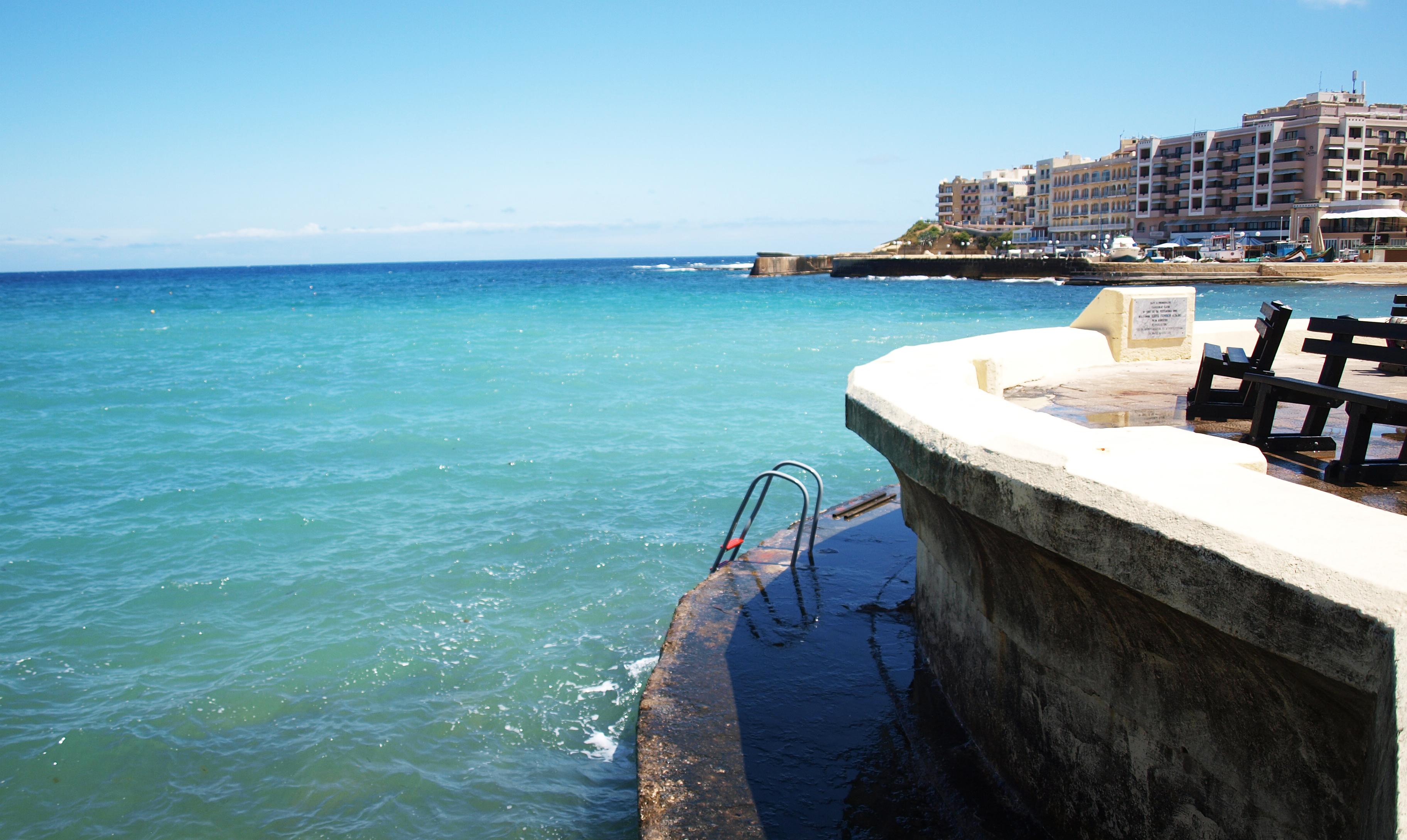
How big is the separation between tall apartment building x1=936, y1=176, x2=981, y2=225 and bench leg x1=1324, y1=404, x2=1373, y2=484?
6153 inches

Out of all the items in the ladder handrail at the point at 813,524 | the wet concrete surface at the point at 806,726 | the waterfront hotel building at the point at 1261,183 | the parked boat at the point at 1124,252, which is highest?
the waterfront hotel building at the point at 1261,183

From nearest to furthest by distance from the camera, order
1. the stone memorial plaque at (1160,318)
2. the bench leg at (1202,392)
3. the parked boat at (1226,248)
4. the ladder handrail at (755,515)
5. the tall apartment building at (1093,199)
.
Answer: the bench leg at (1202,392), the ladder handrail at (755,515), the stone memorial plaque at (1160,318), the parked boat at (1226,248), the tall apartment building at (1093,199)

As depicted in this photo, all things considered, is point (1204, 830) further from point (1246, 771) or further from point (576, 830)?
point (576, 830)

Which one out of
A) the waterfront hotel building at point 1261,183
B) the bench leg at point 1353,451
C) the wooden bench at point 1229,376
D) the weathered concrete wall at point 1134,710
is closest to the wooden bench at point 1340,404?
the bench leg at point 1353,451

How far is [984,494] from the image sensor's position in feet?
9.76

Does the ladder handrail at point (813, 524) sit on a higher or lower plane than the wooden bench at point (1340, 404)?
lower

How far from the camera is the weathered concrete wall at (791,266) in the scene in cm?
10994

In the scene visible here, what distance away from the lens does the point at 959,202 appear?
155m

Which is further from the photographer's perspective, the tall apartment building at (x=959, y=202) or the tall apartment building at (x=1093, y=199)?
the tall apartment building at (x=959, y=202)

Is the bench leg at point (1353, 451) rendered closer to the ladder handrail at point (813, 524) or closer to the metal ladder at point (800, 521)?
the metal ladder at point (800, 521)

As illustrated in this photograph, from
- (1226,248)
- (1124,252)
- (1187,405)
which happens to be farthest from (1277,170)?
(1187,405)

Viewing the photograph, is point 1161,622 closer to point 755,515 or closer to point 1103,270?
point 755,515

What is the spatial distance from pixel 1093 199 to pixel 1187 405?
114123mm

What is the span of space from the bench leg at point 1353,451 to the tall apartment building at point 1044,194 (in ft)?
401
